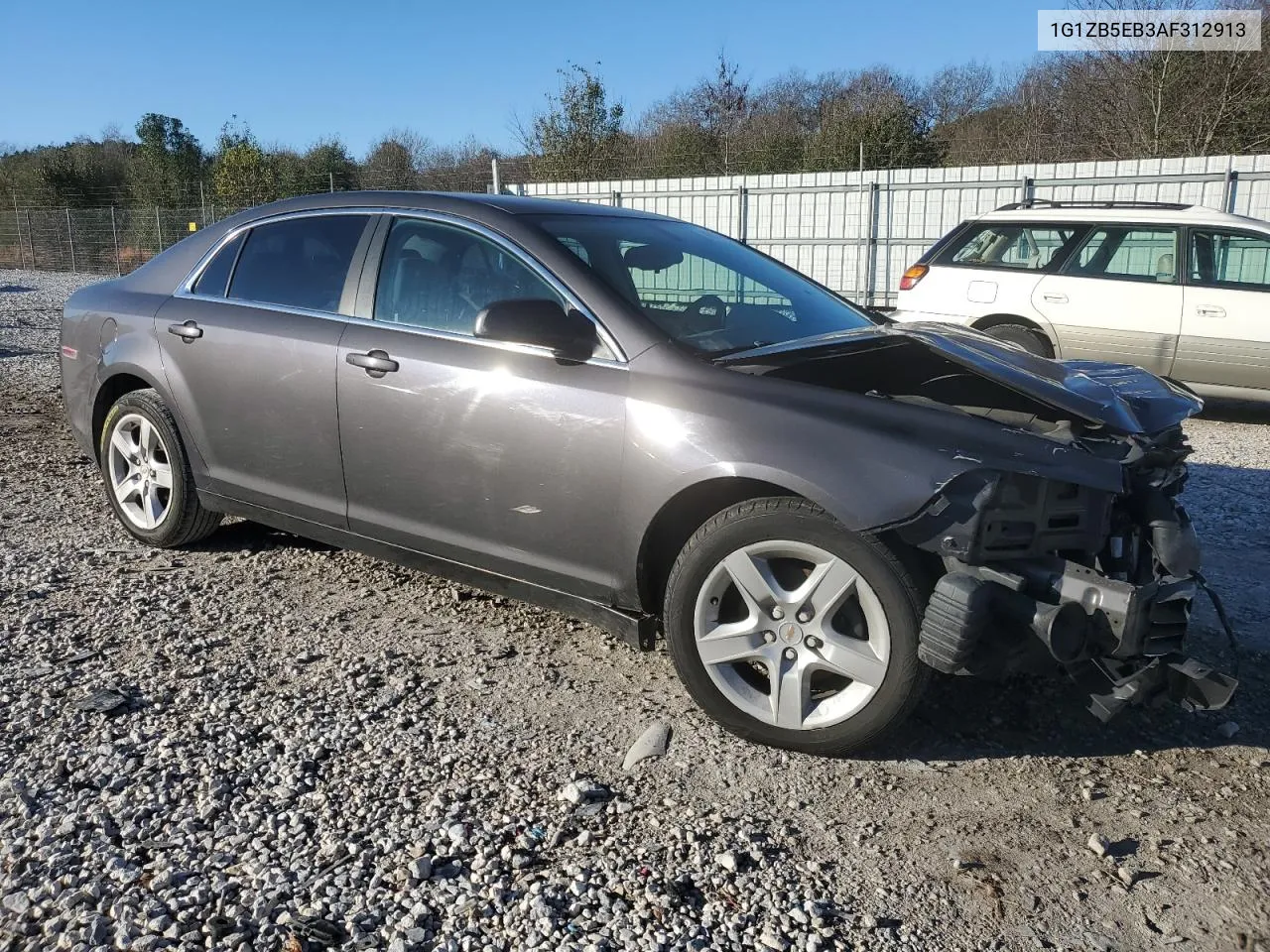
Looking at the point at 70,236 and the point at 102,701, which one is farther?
the point at 70,236

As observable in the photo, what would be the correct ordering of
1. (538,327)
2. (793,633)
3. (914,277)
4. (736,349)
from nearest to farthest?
(793,633)
(538,327)
(736,349)
(914,277)

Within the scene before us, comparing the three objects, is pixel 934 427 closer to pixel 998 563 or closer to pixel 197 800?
pixel 998 563

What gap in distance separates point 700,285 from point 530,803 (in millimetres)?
2064

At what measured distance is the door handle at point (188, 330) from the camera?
4336mm

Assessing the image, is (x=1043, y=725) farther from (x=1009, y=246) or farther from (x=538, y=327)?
(x=1009, y=246)

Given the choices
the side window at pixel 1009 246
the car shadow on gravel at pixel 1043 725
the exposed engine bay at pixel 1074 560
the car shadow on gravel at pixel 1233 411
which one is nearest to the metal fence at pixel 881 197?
the car shadow on gravel at pixel 1233 411

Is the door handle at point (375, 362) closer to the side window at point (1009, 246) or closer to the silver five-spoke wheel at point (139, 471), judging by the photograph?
the silver five-spoke wheel at point (139, 471)

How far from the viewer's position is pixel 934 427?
274 centimetres

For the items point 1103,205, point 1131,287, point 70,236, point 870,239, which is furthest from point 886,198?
point 70,236

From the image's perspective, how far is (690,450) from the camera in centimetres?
300

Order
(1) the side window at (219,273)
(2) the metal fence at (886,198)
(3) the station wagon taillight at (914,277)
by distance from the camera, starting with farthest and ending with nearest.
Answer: (2) the metal fence at (886,198) → (3) the station wagon taillight at (914,277) → (1) the side window at (219,273)

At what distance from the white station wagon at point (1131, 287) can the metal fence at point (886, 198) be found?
234 inches

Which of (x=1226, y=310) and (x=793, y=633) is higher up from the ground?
(x=1226, y=310)

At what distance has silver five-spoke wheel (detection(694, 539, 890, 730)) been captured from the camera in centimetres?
282
